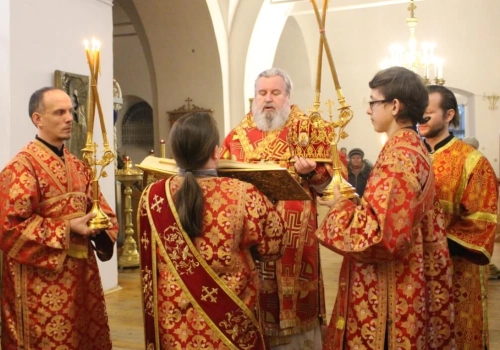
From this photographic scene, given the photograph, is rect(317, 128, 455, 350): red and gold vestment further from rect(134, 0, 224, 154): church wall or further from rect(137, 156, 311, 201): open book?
rect(134, 0, 224, 154): church wall

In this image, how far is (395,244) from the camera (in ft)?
6.78

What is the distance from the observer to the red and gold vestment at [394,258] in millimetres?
2102

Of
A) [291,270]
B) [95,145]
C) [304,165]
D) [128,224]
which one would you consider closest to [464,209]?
[304,165]

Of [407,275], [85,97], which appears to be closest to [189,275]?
[407,275]

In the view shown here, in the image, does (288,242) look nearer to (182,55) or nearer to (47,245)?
(47,245)

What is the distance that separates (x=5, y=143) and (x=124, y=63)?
11.8 meters

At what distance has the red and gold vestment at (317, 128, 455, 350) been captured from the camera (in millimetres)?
2102

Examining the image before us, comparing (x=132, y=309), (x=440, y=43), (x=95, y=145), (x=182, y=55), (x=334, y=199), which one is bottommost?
(x=132, y=309)

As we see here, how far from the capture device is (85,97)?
208 inches

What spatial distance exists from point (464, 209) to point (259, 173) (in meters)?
1.14

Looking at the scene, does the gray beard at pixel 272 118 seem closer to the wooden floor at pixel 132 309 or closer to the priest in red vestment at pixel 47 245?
the priest in red vestment at pixel 47 245

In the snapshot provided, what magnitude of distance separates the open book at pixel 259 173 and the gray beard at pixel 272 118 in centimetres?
80

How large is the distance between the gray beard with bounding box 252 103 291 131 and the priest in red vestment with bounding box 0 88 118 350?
1023 millimetres

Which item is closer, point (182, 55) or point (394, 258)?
point (394, 258)
